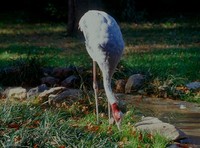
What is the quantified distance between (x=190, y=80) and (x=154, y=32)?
7067mm

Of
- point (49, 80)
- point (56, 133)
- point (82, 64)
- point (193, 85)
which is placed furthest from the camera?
point (82, 64)

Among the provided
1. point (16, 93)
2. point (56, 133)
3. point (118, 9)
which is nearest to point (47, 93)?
point (16, 93)

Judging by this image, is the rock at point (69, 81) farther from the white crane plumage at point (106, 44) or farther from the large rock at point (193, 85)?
the white crane plumage at point (106, 44)

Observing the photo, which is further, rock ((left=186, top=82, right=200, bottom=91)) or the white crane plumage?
rock ((left=186, top=82, right=200, bottom=91))

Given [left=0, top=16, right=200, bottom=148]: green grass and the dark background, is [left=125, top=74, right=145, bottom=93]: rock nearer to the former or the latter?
[left=0, top=16, right=200, bottom=148]: green grass

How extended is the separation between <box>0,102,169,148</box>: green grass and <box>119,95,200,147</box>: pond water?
920mm

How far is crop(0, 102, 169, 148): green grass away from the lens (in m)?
5.99

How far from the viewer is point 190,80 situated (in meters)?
10.8

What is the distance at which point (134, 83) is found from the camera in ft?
33.0

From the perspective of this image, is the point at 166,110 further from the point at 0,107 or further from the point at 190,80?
the point at 0,107

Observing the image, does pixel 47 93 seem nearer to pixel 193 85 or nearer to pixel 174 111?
pixel 174 111

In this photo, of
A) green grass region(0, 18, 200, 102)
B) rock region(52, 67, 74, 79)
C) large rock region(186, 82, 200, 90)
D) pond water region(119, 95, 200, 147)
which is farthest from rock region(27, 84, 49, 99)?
large rock region(186, 82, 200, 90)

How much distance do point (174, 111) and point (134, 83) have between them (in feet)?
4.35

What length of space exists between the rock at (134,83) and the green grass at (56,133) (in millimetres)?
2586
